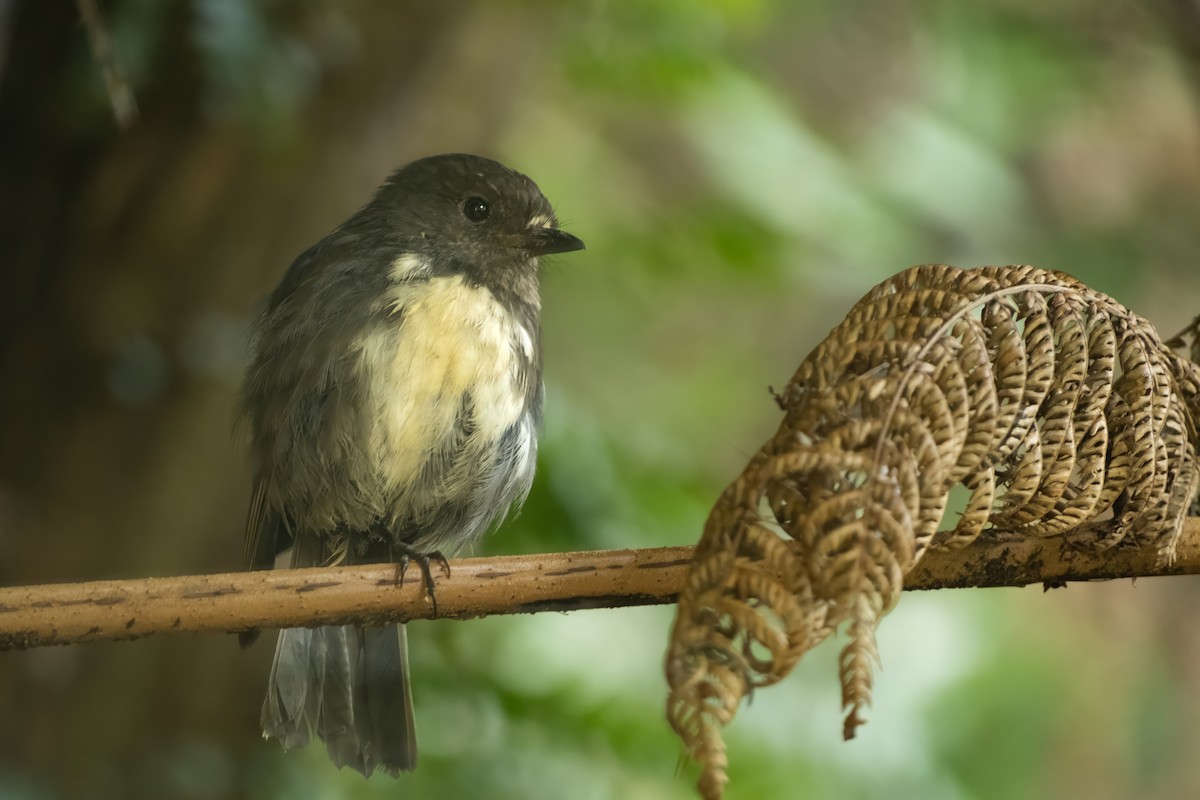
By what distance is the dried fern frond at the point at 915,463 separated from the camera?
1.48m

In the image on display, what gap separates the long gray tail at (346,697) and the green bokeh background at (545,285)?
46 cm

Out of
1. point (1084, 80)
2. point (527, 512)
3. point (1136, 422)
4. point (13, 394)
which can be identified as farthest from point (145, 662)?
point (1084, 80)

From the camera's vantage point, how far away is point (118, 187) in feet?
12.0

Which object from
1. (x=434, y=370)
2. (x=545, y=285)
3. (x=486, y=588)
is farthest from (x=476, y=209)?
(x=486, y=588)

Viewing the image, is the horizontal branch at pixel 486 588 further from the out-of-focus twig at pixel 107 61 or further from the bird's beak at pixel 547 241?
the bird's beak at pixel 547 241

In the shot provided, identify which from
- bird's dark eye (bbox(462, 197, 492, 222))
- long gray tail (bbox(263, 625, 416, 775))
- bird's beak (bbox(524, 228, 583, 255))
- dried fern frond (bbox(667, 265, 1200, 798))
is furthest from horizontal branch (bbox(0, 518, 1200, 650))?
bird's dark eye (bbox(462, 197, 492, 222))

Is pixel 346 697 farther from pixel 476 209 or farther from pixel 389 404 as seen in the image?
pixel 476 209

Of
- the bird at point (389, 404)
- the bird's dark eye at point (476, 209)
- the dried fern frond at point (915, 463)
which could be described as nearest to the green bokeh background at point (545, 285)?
the bird at point (389, 404)

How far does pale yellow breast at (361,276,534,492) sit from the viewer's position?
A: 2783 mm

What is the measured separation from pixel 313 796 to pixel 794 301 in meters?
3.07

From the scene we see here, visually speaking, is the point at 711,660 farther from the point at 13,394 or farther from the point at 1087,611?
the point at 1087,611

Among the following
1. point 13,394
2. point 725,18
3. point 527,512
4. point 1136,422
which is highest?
point 725,18

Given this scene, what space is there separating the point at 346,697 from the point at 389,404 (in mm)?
755

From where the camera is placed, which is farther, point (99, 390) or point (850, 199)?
point (850, 199)
